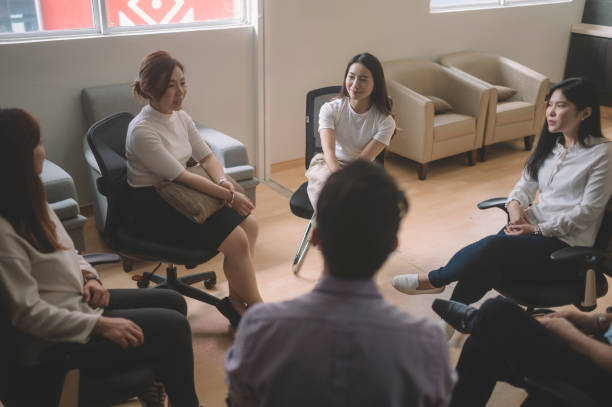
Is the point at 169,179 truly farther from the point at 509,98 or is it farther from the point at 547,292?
the point at 509,98

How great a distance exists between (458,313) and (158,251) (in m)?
1.23

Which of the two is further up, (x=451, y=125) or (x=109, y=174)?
(x=109, y=174)

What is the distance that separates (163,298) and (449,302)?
3.49 ft

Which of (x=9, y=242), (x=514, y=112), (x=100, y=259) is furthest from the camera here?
(x=514, y=112)

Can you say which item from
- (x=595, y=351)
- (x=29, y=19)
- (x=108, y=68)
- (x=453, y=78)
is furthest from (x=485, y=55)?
(x=595, y=351)

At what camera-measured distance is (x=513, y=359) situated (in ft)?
5.94

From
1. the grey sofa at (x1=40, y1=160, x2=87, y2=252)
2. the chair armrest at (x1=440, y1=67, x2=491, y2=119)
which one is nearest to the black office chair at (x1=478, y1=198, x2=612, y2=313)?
the grey sofa at (x1=40, y1=160, x2=87, y2=252)

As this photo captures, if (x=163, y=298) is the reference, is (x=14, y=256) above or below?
above

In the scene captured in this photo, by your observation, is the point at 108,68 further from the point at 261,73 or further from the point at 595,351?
the point at 595,351

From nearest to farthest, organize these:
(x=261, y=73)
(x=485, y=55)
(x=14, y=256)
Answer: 1. (x=14, y=256)
2. (x=261, y=73)
3. (x=485, y=55)

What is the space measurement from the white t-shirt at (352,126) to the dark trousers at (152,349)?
1.49 m

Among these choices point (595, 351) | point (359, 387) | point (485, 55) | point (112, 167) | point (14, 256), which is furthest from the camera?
point (485, 55)

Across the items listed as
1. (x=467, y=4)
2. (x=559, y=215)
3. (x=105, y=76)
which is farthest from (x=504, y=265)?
(x=467, y=4)

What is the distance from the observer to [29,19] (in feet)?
11.3
